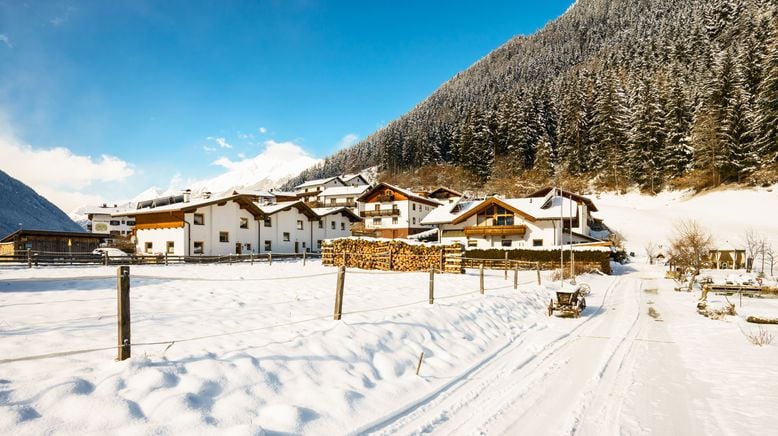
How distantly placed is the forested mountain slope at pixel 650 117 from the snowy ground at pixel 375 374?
55.6 metres

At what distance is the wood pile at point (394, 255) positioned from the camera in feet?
81.0

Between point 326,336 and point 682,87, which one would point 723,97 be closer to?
point 682,87

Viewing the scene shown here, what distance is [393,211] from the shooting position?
6003 cm

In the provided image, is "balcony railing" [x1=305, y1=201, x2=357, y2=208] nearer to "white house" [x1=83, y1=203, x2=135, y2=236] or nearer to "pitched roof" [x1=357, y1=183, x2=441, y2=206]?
"pitched roof" [x1=357, y1=183, x2=441, y2=206]

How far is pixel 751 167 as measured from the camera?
4953 centimetres

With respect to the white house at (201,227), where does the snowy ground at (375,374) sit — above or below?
below

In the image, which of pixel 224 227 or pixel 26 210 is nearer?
pixel 224 227

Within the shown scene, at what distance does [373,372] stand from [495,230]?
1440 inches

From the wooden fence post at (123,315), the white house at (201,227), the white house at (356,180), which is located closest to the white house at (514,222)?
the white house at (201,227)

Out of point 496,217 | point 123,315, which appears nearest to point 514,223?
point 496,217

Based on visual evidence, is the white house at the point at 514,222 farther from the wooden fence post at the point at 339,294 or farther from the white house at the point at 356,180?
the white house at the point at 356,180

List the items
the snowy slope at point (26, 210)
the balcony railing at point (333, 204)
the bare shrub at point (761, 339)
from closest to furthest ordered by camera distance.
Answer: the bare shrub at point (761, 339), the balcony railing at point (333, 204), the snowy slope at point (26, 210)

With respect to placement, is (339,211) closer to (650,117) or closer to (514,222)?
(514,222)

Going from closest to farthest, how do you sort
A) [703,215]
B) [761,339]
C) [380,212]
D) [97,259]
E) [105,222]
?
[761,339] → [97,259] → [703,215] → [380,212] → [105,222]
